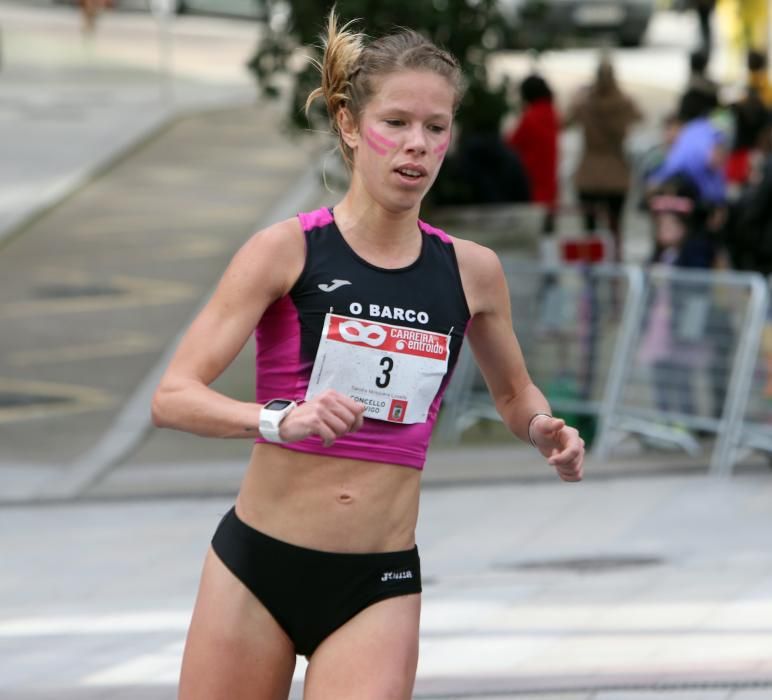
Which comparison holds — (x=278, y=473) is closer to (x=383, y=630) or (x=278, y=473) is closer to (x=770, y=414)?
(x=383, y=630)

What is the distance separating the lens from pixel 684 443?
1013cm

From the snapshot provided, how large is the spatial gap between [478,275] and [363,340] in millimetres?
338

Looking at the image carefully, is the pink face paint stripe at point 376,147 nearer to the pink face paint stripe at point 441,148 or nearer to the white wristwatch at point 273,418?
the pink face paint stripe at point 441,148

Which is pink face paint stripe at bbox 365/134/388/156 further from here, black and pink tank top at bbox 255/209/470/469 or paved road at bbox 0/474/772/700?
paved road at bbox 0/474/772/700

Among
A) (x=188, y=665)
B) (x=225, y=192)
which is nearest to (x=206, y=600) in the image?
(x=188, y=665)

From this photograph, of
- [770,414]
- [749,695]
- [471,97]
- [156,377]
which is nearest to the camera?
[749,695]

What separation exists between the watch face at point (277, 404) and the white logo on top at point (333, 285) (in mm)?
317

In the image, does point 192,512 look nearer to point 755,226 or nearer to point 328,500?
point 755,226

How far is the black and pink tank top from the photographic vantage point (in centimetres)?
351

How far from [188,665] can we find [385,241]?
37.7 inches

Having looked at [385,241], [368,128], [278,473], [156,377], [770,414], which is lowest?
[156,377]

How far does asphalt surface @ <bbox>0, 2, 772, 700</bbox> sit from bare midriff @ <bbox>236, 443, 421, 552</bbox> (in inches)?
88.1

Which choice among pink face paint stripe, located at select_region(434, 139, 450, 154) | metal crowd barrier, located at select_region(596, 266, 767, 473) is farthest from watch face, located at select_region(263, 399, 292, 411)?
metal crowd barrier, located at select_region(596, 266, 767, 473)

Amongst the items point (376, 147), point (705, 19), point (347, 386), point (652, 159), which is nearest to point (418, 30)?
point (376, 147)
